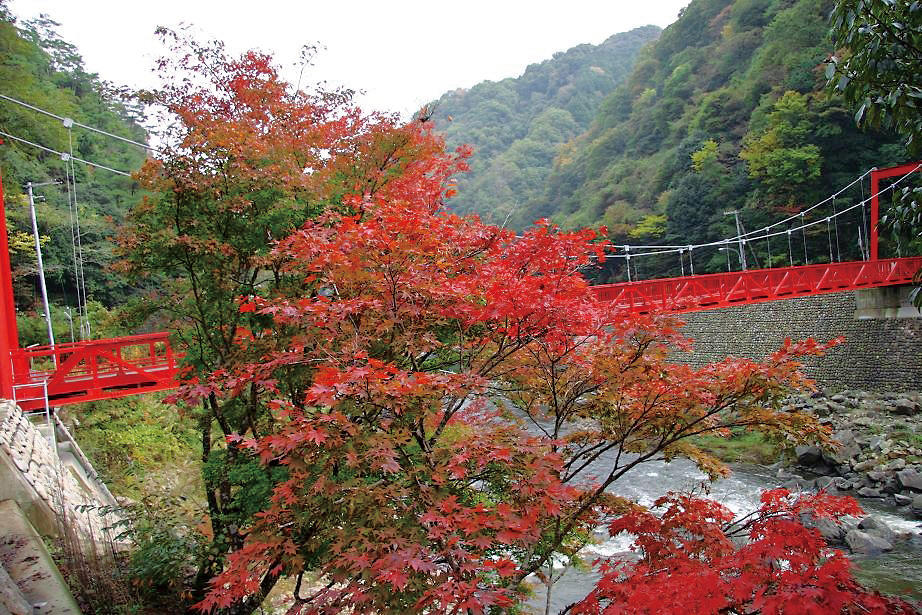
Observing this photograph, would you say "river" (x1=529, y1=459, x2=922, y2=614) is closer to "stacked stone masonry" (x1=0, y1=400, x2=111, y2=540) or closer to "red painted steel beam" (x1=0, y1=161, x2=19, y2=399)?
"stacked stone masonry" (x1=0, y1=400, x2=111, y2=540)

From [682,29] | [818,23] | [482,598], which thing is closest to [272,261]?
[482,598]

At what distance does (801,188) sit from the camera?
25.5 metres

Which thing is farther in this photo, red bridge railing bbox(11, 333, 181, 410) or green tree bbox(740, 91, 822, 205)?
green tree bbox(740, 91, 822, 205)

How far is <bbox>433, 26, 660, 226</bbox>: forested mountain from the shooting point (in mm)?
52219

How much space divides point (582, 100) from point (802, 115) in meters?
42.8

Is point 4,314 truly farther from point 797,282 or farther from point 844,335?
point 844,335

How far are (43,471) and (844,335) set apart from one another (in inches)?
733

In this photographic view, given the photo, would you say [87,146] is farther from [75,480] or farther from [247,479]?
[247,479]

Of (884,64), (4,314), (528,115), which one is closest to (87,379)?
(4,314)

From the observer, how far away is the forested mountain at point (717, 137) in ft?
80.4

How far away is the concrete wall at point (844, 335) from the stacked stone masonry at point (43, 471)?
1454cm

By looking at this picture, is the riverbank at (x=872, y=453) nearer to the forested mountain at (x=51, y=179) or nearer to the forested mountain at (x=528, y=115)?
the forested mountain at (x=51, y=179)

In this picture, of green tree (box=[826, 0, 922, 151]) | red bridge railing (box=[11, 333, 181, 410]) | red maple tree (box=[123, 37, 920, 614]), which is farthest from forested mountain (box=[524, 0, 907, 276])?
red bridge railing (box=[11, 333, 181, 410])

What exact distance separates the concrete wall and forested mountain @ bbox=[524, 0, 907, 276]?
8940 mm
